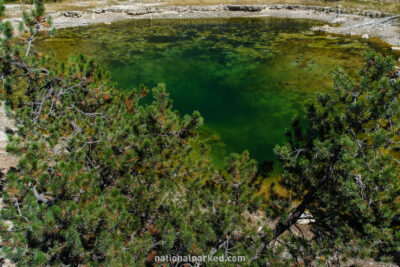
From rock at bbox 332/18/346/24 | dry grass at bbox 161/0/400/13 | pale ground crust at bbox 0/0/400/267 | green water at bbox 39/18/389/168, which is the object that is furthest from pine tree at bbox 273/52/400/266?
dry grass at bbox 161/0/400/13

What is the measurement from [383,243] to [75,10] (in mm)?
59547

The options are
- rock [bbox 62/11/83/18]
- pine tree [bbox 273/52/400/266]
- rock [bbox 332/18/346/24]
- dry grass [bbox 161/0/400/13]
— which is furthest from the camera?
rock [bbox 62/11/83/18]

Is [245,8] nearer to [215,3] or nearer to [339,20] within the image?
[215,3]

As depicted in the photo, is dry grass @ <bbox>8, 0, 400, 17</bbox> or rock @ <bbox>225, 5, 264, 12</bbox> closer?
dry grass @ <bbox>8, 0, 400, 17</bbox>

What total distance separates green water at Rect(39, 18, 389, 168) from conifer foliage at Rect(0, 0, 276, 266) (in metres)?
6.07

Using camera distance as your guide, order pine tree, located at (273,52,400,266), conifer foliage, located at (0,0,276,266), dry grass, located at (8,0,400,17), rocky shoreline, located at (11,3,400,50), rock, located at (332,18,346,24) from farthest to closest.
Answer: dry grass, located at (8,0,400,17) → rock, located at (332,18,346,24) → rocky shoreline, located at (11,3,400,50) → pine tree, located at (273,52,400,266) → conifer foliage, located at (0,0,276,266)

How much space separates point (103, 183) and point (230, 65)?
21.2 metres

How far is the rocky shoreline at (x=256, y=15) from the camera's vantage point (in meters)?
34.2

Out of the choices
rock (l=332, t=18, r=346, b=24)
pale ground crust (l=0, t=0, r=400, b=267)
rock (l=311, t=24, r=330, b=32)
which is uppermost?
pale ground crust (l=0, t=0, r=400, b=267)

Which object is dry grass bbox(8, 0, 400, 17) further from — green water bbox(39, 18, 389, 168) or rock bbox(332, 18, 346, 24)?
green water bbox(39, 18, 389, 168)

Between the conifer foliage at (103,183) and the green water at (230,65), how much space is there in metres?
6.07

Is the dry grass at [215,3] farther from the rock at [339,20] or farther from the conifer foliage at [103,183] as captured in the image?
the conifer foliage at [103,183]

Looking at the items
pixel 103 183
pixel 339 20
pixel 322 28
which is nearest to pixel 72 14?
pixel 322 28

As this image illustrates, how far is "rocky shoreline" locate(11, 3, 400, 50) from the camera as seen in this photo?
34250 mm
